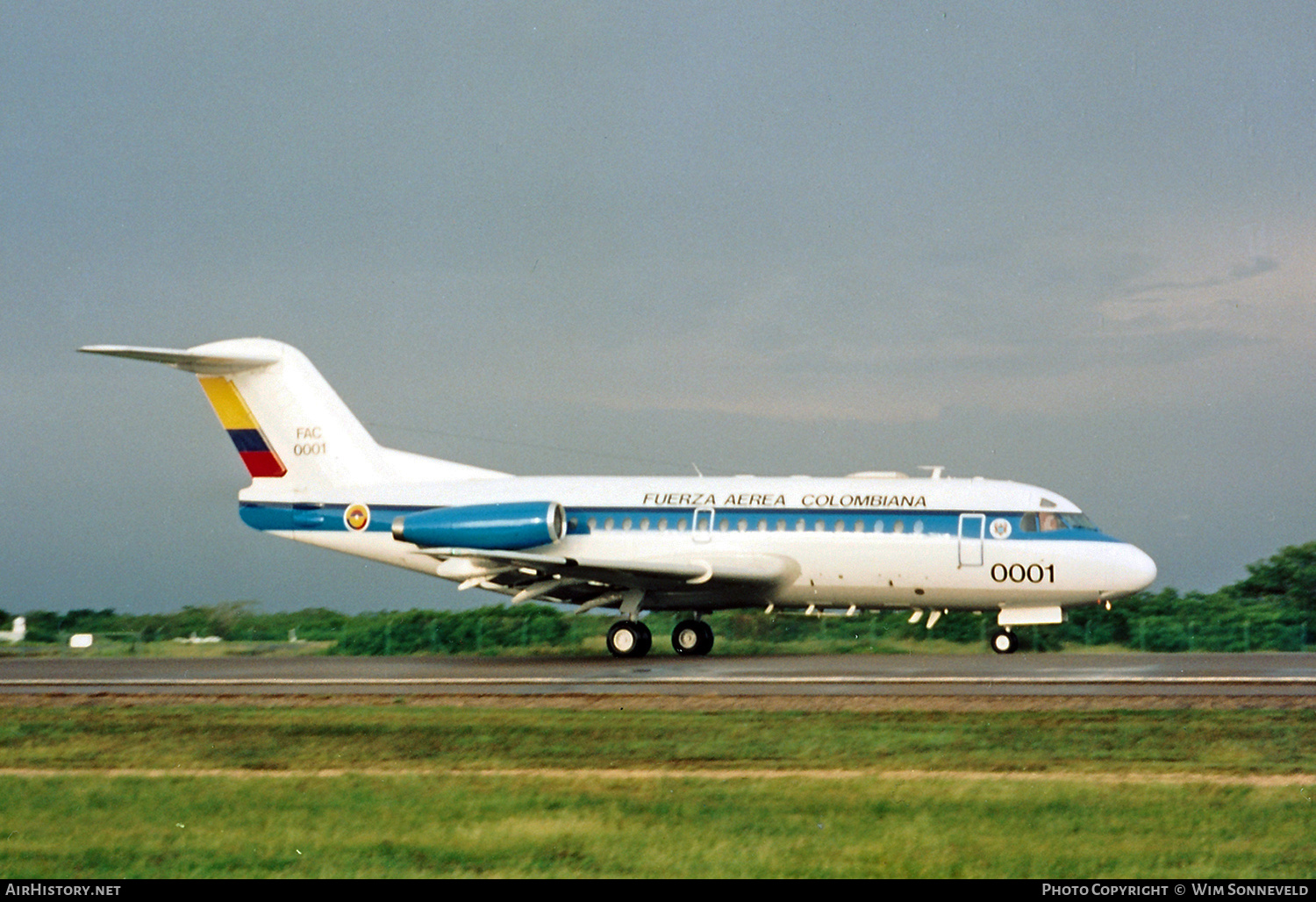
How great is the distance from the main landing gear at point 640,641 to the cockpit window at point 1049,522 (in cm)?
730

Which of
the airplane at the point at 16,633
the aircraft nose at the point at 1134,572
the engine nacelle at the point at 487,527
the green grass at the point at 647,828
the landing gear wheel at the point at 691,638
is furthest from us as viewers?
the airplane at the point at 16,633

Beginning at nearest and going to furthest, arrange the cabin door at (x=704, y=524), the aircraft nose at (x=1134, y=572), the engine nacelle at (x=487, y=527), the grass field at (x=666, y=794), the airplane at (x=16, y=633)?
the grass field at (x=666, y=794) → the aircraft nose at (x=1134, y=572) → the engine nacelle at (x=487, y=527) → the cabin door at (x=704, y=524) → the airplane at (x=16, y=633)

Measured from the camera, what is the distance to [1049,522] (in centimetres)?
2872

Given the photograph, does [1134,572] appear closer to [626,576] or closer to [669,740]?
[626,576]

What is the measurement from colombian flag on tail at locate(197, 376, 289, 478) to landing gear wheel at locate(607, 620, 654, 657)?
9.78 m

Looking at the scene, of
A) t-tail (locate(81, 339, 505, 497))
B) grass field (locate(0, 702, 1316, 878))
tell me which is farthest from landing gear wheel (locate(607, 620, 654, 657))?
grass field (locate(0, 702, 1316, 878))

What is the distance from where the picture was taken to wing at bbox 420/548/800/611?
94.3 feet

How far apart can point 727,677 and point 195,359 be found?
54.8 feet

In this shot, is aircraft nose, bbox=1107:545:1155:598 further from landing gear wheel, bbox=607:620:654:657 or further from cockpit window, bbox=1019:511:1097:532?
landing gear wheel, bbox=607:620:654:657

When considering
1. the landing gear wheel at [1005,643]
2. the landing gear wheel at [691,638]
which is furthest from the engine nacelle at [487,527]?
the landing gear wheel at [1005,643]

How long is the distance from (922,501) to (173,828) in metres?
20.4

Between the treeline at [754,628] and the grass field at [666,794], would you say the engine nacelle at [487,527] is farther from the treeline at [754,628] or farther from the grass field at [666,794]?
the grass field at [666,794]

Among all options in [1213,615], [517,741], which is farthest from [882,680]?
[1213,615]

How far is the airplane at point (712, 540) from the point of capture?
28547 mm
